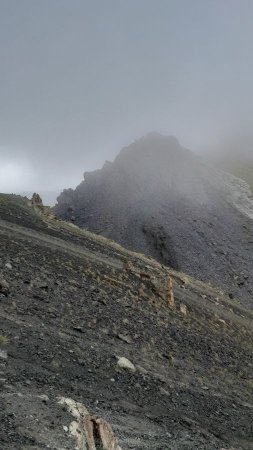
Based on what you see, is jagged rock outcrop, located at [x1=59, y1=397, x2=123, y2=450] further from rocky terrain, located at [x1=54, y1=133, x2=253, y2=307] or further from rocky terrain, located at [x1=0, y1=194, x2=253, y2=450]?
rocky terrain, located at [x1=54, y1=133, x2=253, y2=307]

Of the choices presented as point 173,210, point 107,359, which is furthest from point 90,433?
point 173,210

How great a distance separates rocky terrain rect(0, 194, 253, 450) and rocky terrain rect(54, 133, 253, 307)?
74.3ft

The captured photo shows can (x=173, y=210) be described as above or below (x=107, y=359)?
above

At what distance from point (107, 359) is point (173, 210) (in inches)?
1962

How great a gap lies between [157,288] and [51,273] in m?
9.18

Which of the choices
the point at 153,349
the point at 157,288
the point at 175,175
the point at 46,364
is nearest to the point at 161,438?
the point at 46,364

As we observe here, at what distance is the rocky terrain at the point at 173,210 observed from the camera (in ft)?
186

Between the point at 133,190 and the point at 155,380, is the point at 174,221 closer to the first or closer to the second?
the point at 133,190

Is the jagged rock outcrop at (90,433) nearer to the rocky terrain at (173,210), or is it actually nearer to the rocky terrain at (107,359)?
the rocky terrain at (107,359)

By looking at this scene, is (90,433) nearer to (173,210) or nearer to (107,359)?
(107,359)

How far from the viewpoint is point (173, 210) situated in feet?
216

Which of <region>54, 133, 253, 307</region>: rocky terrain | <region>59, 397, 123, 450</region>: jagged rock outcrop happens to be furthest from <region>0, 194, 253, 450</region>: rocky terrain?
<region>54, 133, 253, 307</region>: rocky terrain

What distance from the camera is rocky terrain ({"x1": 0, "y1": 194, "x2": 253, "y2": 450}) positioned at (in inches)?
437

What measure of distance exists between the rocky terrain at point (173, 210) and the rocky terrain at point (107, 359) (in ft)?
74.3
